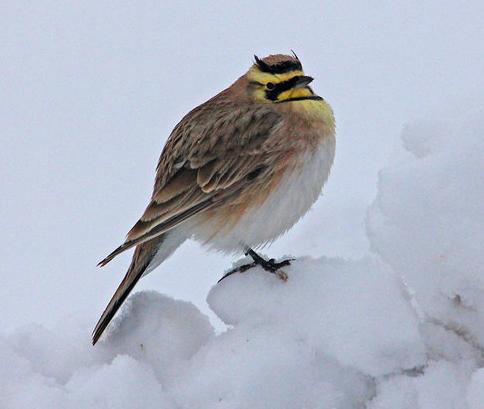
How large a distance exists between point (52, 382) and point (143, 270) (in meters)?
1.59

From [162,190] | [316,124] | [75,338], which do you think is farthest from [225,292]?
[316,124]

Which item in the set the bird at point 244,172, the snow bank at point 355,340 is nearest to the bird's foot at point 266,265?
the bird at point 244,172

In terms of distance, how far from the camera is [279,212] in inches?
245

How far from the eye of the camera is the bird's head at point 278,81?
21.6 feet

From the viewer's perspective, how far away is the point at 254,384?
13.2 ft

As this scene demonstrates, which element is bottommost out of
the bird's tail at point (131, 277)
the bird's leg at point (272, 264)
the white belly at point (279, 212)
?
the white belly at point (279, 212)

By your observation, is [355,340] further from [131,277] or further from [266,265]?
[131,277]

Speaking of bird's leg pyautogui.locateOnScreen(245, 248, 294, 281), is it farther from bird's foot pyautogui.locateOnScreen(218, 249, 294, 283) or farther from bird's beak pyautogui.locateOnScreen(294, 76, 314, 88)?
bird's beak pyautogui.locateOnScreen(294, 76, 314, 88)

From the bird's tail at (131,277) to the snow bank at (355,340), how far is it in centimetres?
13

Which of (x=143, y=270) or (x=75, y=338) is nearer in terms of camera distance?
(x=75, y=338)

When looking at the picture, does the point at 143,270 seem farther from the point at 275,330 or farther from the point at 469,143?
the point at 469,143

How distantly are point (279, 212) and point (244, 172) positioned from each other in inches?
14.2

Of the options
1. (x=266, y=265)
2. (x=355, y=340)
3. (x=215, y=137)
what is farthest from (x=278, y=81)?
(x=355, y=340)

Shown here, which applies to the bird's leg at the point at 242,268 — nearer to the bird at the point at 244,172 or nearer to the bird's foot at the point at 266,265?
the bird's foot at the point at 266,265
